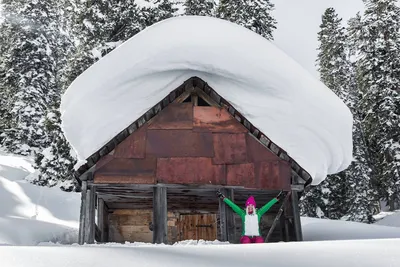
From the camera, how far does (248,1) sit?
1027 inches

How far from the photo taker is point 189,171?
11.5 metres

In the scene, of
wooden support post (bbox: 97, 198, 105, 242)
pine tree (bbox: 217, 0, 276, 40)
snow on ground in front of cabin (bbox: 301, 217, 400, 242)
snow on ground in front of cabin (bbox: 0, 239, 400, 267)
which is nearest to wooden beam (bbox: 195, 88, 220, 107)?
wooden support post (bbox: 97, 198, 105, 242)

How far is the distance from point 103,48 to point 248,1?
9034 millimetres

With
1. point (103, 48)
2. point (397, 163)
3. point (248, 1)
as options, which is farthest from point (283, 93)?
point (397, 163)

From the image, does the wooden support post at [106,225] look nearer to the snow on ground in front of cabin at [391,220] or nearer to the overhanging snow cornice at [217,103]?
the overhanging snow cornice at [217,103]

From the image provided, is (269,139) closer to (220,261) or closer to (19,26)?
(220,261)

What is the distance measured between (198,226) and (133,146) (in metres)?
3.94

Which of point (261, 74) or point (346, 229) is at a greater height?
point (261, 74)

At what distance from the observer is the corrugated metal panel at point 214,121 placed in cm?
1167

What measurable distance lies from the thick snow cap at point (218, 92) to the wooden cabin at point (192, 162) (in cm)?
26

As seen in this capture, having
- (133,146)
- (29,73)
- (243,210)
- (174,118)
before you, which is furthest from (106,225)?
(29,73)

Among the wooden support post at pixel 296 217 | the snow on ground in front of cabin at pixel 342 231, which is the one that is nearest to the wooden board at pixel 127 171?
the wooden support post at pixel 296 217

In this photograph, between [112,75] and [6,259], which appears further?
[112,75]

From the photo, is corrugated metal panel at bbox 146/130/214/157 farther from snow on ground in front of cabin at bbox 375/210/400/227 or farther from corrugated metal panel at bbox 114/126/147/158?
snow on ground in front of cabin at bbox 375/210/400/227
